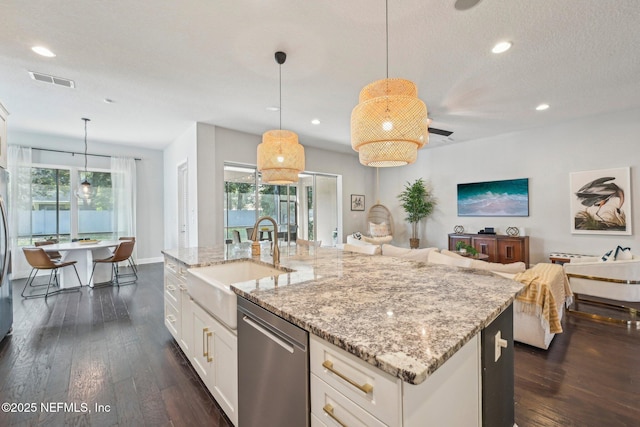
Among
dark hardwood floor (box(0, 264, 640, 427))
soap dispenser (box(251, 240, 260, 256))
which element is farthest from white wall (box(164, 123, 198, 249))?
soap dispenser (box(251, 240, 260, 256))

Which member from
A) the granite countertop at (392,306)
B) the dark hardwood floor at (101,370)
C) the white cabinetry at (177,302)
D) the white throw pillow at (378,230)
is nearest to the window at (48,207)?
the dark hardwood floor at (101,370)

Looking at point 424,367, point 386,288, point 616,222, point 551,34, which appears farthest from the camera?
point 616,222

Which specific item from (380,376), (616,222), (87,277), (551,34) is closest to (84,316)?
(87,277)

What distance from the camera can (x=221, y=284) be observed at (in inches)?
63.5

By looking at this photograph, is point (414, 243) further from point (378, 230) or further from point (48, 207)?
point (48, 207)

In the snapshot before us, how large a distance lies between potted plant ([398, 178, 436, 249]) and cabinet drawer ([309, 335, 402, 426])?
20.4 feet

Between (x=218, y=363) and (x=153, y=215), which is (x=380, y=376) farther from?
(x=153, y=215)

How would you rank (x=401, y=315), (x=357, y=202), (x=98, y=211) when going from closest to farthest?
(x=401, y=315)
(x=98, y=211)
(x=357, y=202)

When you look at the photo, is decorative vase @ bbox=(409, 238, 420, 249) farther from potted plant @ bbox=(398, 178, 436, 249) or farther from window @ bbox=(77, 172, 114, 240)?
window @ bbox=(77, 172, 114, 240)

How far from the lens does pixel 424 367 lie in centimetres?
72

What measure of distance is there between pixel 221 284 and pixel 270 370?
1.99ft

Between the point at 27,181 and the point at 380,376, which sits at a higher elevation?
the point at 27,181

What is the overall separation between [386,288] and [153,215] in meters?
7.15

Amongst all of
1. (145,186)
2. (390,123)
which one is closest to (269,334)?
(390,123)
